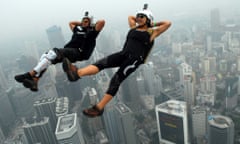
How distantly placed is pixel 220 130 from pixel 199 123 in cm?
276

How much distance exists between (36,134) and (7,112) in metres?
10.3

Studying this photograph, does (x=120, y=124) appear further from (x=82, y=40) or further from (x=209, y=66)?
(x=209, y=66)

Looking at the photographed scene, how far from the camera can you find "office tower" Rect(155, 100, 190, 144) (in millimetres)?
17062

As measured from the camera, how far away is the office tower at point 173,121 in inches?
672

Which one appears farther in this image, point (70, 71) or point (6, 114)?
point (6, 114)

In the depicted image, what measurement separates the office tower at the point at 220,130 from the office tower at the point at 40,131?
1285 cm

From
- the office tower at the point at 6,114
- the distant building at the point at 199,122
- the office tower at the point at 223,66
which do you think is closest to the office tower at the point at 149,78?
the distant building at the point at 199,122

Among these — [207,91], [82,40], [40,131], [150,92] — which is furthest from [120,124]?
[82,40]

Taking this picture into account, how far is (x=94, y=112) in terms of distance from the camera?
3.12m

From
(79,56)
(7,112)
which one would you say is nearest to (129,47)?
(79,56)

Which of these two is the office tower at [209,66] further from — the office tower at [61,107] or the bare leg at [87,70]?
the bare leg at [87,70]

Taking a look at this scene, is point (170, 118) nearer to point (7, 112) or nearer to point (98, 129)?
point (98, 129)

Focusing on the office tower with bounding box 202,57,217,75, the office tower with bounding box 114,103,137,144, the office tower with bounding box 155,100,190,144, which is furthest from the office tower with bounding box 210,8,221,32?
the office tower with bounding box 114,103,137,144

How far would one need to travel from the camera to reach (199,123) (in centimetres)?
1977
